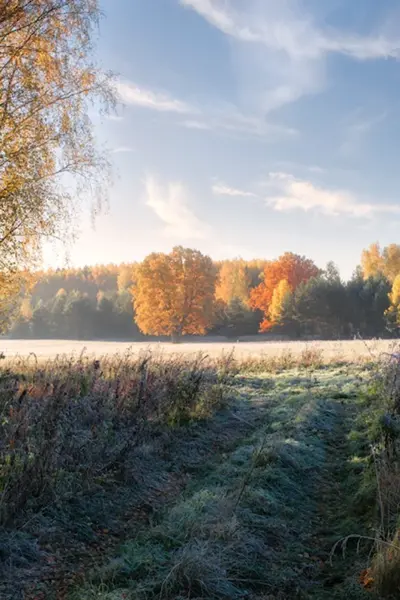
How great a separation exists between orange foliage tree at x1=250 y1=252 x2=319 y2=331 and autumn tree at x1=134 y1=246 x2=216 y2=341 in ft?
55.7

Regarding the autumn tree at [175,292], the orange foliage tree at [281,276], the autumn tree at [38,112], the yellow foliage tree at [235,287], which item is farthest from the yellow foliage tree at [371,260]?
the autumn tree at [38,112]

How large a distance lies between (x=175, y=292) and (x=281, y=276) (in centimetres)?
2552

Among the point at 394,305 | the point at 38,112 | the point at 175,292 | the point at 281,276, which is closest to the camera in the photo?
the point at 38,112

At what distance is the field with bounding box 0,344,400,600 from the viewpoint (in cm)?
342

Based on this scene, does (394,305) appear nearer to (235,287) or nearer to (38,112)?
(235,287)

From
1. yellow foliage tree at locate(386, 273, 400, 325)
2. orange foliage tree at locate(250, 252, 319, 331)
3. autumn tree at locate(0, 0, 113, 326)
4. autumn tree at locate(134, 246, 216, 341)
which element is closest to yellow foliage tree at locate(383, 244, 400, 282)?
orange foliage tree at locate(250, 252, 319, 331)

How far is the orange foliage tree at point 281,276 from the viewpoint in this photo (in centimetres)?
6950

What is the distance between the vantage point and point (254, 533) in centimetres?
416

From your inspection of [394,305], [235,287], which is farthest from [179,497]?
[235,287]

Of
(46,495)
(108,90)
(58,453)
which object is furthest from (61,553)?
(108,90)

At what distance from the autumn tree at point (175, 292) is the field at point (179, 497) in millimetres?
41552

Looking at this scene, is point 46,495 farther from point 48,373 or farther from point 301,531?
point 48,373

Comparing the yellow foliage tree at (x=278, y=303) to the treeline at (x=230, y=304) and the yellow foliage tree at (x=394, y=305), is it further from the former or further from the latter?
the yellow foliage tree at (x=394, y=305)

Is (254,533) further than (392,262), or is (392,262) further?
(392,262)
